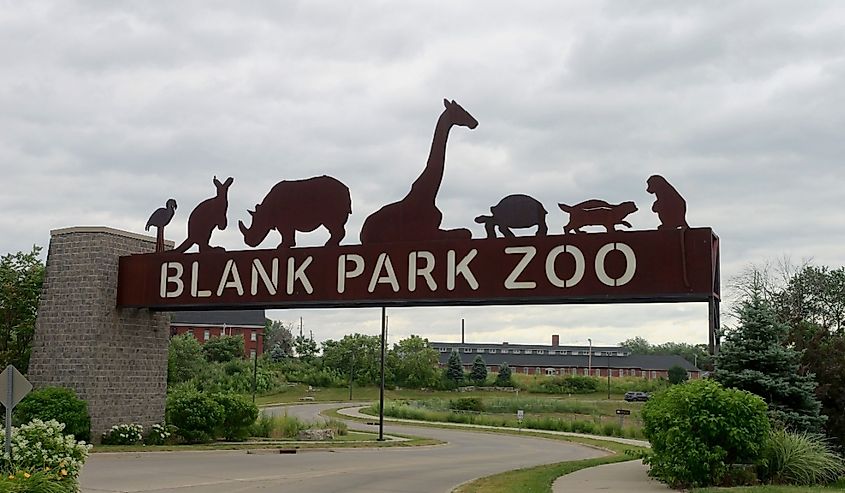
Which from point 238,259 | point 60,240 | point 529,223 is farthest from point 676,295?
point 60,240

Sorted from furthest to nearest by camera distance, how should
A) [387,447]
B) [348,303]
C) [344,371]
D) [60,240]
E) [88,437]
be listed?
1. [344,371]
2. [387,447]
3. [60,240]
4. [88,437]
5. [348,303]

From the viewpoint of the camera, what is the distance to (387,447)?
31.0 meters

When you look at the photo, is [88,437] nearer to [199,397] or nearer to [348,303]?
[199,397]

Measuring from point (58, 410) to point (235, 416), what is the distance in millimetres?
6363

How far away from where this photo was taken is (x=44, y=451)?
1222cm

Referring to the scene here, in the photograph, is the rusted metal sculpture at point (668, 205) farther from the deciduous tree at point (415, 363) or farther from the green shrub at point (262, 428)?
the deciduous tree at point (415, 363)

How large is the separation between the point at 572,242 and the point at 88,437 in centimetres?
1316

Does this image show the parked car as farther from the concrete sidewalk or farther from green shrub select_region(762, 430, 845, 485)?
green shrub select_region(762, 430, 845, 485)

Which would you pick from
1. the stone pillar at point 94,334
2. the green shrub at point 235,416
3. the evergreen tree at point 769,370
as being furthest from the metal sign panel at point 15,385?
the green shrub at point 235,416

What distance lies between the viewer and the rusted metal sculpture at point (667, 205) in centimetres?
1761

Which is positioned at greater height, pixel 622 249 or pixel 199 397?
pixel 622 249

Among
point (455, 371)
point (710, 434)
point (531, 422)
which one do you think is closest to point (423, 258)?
point (710, 434)

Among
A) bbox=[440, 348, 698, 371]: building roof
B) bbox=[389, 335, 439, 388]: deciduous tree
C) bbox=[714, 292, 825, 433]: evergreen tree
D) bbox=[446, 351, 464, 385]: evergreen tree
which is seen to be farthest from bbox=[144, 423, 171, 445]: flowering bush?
bbox=[440, 348, 698, 371]: building roof

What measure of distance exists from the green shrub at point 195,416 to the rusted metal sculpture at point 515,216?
11.4 meters
